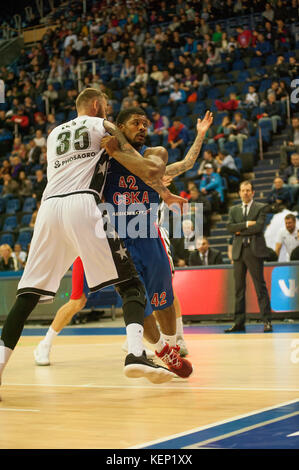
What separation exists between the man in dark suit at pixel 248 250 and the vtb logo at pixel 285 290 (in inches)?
58.0

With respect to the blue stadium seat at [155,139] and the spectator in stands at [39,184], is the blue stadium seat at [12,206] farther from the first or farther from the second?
the blue stadium seat at [155,139]

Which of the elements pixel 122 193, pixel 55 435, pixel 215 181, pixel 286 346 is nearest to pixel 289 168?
pixel 215 181

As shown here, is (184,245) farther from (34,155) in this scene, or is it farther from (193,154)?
Answer: (193,154)

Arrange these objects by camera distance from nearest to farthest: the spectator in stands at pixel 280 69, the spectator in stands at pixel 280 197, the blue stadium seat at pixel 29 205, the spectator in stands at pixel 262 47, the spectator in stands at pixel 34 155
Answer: the spectator in stands at pixel 280 197, the spectator in stands at pixel 280 69, the spectator in stands at pixel 262 47, the blue stadium seat at pixel 29 205, the spectator in stands at pixel 34 155

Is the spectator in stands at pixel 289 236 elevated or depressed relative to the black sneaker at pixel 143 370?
depressed

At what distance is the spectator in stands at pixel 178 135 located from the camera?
17203 mm

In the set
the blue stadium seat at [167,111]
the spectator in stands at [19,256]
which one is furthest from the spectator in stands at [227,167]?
the spectator in stands at [19,256]

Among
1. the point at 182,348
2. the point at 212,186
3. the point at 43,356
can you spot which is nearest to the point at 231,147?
the point at 212,186

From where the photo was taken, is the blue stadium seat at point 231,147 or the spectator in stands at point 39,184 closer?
the blue stadium seat at point 231,147

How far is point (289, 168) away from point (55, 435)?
454 inches

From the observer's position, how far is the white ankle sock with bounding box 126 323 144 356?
4.71m

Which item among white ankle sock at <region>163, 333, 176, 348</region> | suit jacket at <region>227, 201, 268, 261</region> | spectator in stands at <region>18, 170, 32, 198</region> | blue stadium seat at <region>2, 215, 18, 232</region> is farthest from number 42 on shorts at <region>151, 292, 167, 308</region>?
spectator in stands at <region>18, 170, 32, 198</region>

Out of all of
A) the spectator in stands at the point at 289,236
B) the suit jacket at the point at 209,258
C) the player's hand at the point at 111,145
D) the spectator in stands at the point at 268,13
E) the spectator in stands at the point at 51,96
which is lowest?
the suit jacket at the point at 209,258

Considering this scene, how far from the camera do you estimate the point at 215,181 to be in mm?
15680
